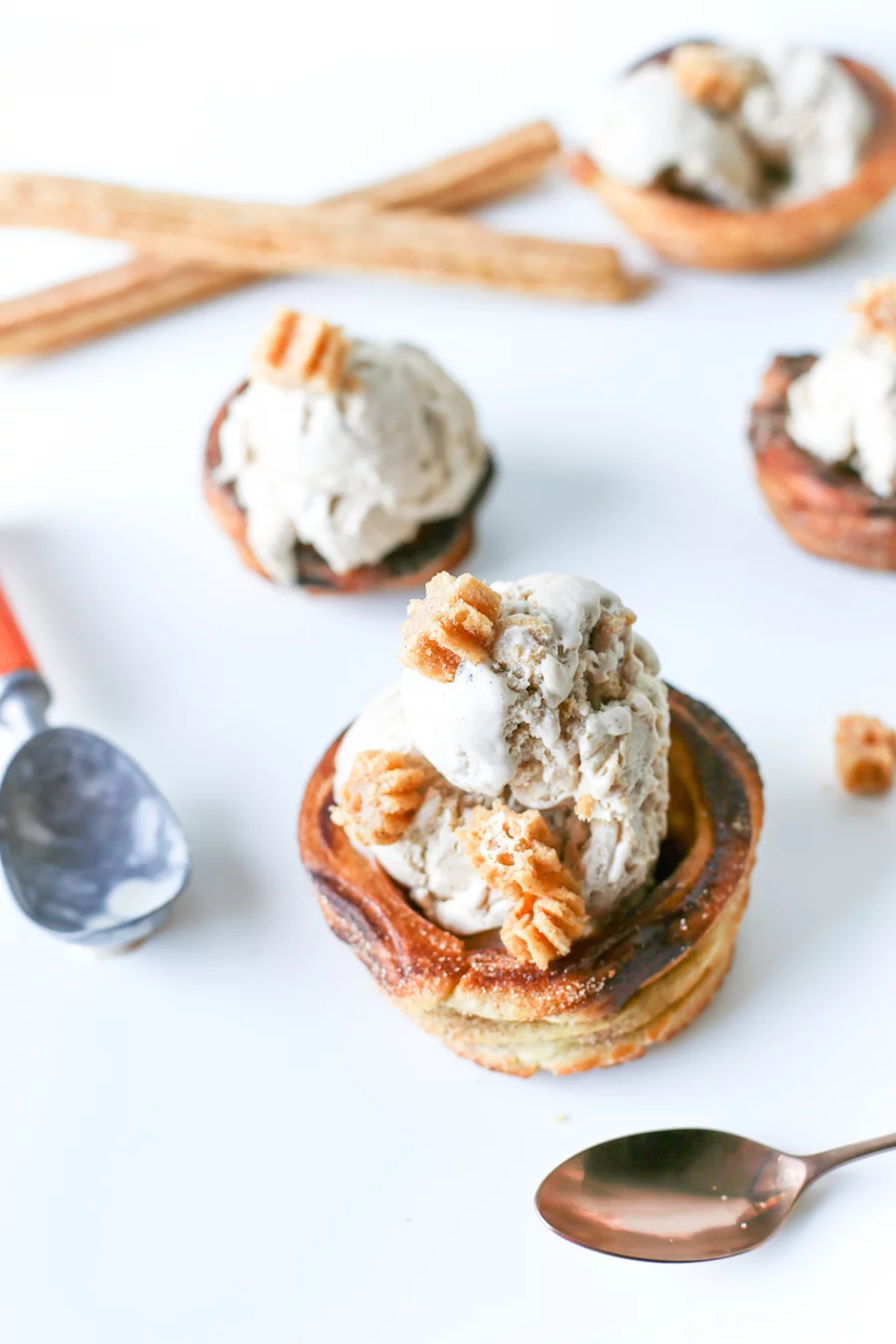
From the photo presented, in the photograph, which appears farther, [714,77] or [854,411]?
[714,77]

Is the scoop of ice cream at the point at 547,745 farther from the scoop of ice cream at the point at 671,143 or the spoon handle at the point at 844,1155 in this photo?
the scoop of ice cream at the point at 671,143

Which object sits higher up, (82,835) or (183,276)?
(183,276)

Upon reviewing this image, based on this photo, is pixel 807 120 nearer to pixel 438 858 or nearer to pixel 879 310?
pixel 879 310

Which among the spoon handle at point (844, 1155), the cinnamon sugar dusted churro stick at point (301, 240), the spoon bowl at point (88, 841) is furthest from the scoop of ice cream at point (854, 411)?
the spoon bowl at point (88, 841)

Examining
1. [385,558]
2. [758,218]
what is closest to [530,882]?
[385,558]

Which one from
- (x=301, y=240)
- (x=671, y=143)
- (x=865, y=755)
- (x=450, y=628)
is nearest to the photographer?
(x=450, y=628)

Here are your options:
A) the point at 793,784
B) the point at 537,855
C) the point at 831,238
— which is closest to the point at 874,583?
the point at 793,784

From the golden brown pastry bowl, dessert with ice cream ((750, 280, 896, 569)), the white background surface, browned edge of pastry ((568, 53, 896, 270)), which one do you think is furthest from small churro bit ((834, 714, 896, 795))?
browned edge of pastry ((568, 53, 896, 270))

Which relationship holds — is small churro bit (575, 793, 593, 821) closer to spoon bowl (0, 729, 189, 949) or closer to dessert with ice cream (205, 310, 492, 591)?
spoon bowl (0, 729, 189, 949)
